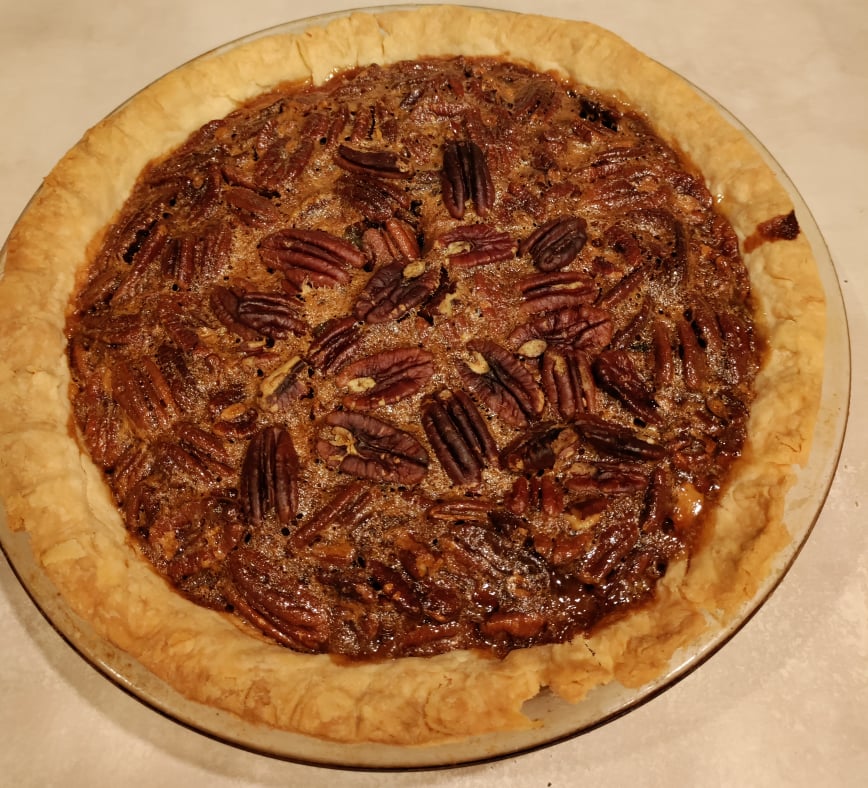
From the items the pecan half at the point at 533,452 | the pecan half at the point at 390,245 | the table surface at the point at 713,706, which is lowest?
the table surface at the point at 713,706

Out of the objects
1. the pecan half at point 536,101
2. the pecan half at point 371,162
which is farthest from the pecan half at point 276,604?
the pecan half at point 536,101

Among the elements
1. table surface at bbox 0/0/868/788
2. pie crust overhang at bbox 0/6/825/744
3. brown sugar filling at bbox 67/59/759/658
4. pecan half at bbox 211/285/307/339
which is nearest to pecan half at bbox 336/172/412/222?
brown sugar filling at bbox 67/59/759/658

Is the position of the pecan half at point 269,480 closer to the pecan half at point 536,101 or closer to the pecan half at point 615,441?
the pecan half at point 615,441

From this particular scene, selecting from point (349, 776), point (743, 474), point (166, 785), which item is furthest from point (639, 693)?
point (166, 785)

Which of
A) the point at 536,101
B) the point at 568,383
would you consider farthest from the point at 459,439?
the point at 536,101

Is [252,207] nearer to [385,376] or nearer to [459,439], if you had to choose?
[385,376]

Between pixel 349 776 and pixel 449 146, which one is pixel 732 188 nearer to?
pixel 449 146

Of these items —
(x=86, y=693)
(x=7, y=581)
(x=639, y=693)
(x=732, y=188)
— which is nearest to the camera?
(x=639, y=693)
